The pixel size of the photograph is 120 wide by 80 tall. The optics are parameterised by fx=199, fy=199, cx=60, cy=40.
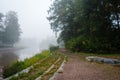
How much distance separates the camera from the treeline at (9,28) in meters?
66.5

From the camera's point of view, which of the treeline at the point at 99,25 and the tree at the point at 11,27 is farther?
the tree at the point at 11,27

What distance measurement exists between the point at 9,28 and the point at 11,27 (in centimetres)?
85

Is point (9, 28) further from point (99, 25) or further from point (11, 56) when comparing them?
point (99, 25)

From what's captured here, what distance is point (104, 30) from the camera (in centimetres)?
2592

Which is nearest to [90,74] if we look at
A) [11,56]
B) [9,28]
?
[11,56]

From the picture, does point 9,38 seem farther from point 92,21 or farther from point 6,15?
point 92,21


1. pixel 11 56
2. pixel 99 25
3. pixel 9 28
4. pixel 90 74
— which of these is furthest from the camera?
pixel 9 28

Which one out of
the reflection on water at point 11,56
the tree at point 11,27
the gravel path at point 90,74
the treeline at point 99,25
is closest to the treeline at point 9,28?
the tree at point 11,27

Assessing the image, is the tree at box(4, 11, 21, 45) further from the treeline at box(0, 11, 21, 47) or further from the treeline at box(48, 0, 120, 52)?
the treeline at box(48, 0, 120, 52)

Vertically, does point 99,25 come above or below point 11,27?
below

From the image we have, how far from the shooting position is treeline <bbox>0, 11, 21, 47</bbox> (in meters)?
66.5

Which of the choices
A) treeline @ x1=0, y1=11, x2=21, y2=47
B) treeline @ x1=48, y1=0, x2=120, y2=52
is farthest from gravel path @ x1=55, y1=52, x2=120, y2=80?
treeline @ x1=0, y1=11, x2=21, y2=47

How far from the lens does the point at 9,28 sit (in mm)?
69250

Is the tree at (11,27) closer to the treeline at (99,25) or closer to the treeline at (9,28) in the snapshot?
the treeline at (9,28)
